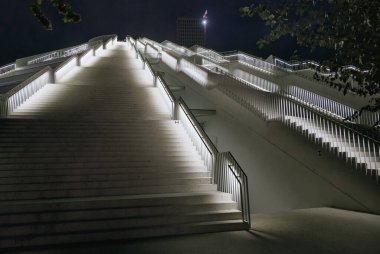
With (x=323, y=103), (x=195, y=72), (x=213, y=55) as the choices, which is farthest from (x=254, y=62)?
(x=323, y=103)

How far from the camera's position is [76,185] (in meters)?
8.86

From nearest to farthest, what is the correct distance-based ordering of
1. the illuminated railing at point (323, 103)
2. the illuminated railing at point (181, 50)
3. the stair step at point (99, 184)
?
the stair step at point (99, 184) → the illuminated railing at point (323, 103) → the illuminated railing at point (181, 50)

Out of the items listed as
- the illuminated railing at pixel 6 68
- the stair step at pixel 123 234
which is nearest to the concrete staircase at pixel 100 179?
the stair step at pixel 123 234

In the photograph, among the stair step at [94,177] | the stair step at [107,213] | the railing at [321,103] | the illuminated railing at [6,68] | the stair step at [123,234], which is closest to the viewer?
the stair step at [123,234]

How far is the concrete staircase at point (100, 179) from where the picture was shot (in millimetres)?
7395

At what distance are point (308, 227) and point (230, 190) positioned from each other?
6.64 ft

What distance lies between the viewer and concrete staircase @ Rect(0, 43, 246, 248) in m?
7.39

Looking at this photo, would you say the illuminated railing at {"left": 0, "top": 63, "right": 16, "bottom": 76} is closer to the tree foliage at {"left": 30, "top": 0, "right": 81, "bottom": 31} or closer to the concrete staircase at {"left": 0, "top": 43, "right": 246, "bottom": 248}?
the concrete staircase at {"left": 0, "top": 43, "right": 246, "bottom": 248}

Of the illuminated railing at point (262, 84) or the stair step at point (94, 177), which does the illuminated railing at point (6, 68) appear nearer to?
the illuminated railing at point (262, 84)

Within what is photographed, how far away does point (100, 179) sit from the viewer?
9.21 metres

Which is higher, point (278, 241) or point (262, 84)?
point (262, 84)

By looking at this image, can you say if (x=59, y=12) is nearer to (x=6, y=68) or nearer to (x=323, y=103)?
(x=323, y=103)

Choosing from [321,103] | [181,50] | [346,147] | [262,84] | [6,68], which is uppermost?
[181,50]

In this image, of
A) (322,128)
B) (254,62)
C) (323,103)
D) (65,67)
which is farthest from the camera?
(254,62)
